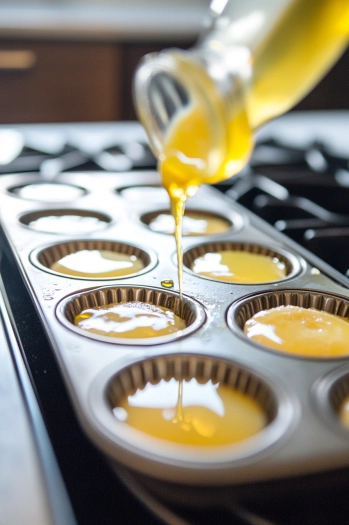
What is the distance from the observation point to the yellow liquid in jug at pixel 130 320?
1.05 metres

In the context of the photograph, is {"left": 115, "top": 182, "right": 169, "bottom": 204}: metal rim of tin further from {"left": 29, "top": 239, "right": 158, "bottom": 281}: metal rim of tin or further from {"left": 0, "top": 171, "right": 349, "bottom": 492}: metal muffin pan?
{"left": 29, "top": 239, "right": 158, "bottom": 281}: metal rim of tin

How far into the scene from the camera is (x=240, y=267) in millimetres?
1328

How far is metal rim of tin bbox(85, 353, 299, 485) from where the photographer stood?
63 cm

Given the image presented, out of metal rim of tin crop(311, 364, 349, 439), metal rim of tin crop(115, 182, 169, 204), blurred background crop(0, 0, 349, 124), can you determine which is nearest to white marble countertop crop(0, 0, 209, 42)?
blurred background crop(0, 0, 349, 124)

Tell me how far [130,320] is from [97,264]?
0.28 meters

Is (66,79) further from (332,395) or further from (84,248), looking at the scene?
(332,395)

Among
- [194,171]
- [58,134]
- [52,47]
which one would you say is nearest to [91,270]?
[194,171]

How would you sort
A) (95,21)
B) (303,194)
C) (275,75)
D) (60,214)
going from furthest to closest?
(95,21) < (303,194) < (60,214) < (275,75)

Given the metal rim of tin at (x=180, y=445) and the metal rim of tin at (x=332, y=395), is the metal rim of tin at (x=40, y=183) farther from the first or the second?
the metal rim of tin at (x=332, y=395)

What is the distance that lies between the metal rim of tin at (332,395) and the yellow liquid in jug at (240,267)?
17.4 inches

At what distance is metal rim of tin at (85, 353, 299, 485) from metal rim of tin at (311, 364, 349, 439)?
34 millimetres

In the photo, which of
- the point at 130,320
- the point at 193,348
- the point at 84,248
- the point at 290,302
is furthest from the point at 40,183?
the point at 193,348

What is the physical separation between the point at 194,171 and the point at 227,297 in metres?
0.32

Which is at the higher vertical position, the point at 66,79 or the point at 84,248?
the point at 66,79
